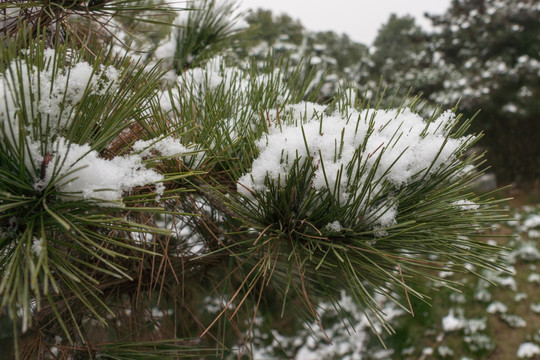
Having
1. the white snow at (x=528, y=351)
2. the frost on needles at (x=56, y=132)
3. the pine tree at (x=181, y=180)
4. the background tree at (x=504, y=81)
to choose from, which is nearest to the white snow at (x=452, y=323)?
the white snow at (x=528, y=351)

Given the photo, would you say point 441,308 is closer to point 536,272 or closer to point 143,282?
point 536,272

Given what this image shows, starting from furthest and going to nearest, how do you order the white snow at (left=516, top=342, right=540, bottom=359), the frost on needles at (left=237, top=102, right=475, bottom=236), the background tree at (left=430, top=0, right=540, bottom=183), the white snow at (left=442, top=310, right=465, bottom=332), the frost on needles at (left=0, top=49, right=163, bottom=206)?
the background tree at (left=430, top=0, right=540, bottom=183)
the white snow at (left=442, top=310, right=465, bottom=332)
the white snow at (left=516, top=342, right=540, bottom=359)
the frost on needles at (left=237, top=102, right=475, bottom=236)
the frost on needles at (left=0, top=49, right=163, bottom=206)

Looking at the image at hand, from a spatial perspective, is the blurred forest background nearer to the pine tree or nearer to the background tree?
the background tree

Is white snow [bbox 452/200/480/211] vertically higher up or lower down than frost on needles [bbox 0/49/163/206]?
lower down

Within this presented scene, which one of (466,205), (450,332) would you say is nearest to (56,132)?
(466,205)

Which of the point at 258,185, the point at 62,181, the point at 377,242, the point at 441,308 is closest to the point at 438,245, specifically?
the point at 377,242

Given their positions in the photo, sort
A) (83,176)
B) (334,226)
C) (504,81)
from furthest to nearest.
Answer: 1. (504,81)
2. (334,226)
3. (83,176)

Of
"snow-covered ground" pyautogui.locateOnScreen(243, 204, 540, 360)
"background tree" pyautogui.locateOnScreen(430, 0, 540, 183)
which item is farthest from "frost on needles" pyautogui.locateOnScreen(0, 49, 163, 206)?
"background tree" pyautogui.locateOnScreen(430, 0, 540, 183)

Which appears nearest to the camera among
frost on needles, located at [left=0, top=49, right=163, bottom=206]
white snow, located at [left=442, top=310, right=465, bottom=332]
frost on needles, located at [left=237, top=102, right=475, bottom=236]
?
frost on needles, located at [left=0, top=49, right=163, bottom=206]

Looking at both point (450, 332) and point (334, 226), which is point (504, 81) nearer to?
point (450, 332)

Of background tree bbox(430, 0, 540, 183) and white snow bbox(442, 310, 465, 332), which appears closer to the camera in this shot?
white snow bbox(442, 310, 465, 332)

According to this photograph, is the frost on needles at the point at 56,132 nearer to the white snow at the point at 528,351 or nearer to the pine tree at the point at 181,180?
the pine tree at the point at 181,180

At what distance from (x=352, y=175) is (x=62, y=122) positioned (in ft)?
1.33

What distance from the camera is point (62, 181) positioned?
0.43m
